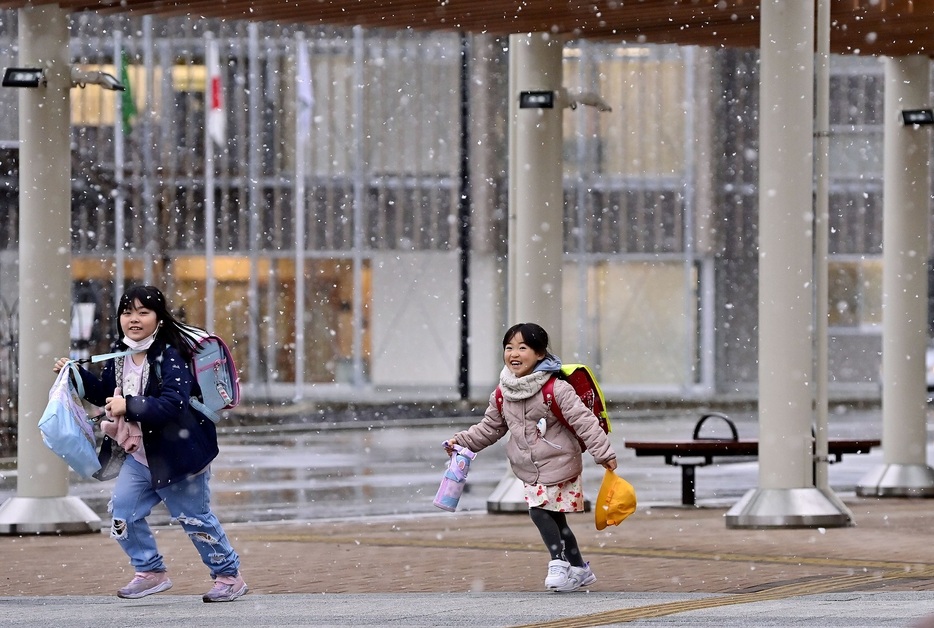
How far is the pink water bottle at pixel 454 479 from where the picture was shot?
962 cm

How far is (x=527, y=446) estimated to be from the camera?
9.59 metres

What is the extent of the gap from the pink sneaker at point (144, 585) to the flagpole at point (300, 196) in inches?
1123

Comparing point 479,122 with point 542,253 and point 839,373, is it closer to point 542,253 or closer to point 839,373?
point 839,373

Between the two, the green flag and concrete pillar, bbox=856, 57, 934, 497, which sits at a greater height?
the green flag

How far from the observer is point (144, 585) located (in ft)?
30.5

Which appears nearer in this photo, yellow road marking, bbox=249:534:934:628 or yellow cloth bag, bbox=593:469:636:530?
yellow road marking, bbox=249:534:934:628

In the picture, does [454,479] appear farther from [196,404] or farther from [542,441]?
[196,404]

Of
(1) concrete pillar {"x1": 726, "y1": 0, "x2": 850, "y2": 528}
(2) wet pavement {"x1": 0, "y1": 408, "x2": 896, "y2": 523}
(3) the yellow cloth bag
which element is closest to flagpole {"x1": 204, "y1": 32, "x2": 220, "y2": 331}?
(2) wet pavement {"x1": 0, "y1": 408, "x2": 896, "y2": 523}

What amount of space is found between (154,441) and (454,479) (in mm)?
1554

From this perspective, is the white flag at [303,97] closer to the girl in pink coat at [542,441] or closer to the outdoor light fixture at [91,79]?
the outdoor light fixture at [91,79]

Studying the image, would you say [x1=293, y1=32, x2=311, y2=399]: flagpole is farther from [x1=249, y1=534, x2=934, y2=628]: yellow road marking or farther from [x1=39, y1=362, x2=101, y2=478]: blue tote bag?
[x1=39, y1=362, x2=101, y2=478]: blue tote bag

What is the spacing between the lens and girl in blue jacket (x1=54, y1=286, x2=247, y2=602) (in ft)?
29.7

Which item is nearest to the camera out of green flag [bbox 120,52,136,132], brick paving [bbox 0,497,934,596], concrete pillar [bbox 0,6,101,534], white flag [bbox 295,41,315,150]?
brick paving [bbox 0,497,934,596]

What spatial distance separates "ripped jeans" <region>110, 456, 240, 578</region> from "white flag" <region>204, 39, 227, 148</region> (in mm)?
28078
